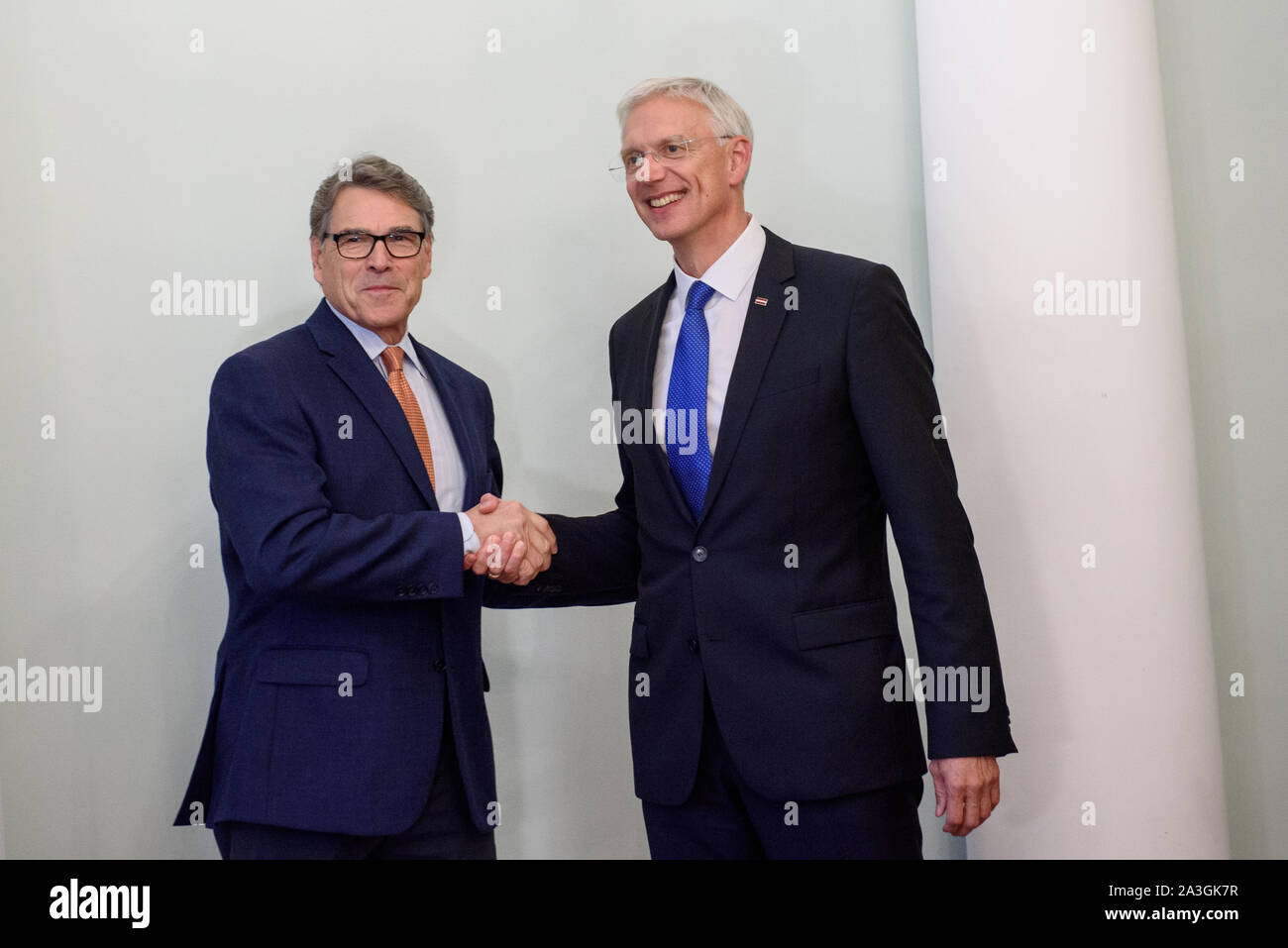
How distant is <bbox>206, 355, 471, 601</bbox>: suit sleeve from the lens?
236 centimetres

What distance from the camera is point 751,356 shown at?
95.6 inches

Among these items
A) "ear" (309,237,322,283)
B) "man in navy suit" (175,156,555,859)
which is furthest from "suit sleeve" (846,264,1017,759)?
"ear" (309,237,322,283)

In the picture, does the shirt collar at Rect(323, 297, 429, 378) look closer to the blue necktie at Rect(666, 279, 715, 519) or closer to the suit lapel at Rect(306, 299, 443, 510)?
the suit lapel at Rect(306, 299, 443, 510)

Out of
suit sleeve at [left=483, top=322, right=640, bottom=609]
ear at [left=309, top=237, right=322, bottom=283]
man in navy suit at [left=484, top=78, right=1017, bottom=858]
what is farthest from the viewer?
suit sleeve at [left=483, top=322, right=640, bottom=609]

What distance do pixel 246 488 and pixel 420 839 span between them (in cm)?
78

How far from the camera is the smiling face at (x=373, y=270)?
8.64 feet

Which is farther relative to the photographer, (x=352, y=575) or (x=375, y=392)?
(x=375, y=392)

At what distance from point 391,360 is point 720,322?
0.72 metres

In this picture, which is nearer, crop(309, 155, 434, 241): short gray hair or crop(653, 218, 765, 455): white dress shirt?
crop(653, 218, 765, 455): white dress shirt

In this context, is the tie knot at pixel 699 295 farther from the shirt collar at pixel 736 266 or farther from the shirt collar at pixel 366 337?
the shirt collar at pixel 366 337

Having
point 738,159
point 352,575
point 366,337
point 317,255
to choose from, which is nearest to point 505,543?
point 352,575

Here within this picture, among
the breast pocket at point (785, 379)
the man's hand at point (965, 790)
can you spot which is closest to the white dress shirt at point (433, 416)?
the breast pocket at point (785, 379)

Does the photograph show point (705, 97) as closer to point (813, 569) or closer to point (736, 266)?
point (736, 266)
